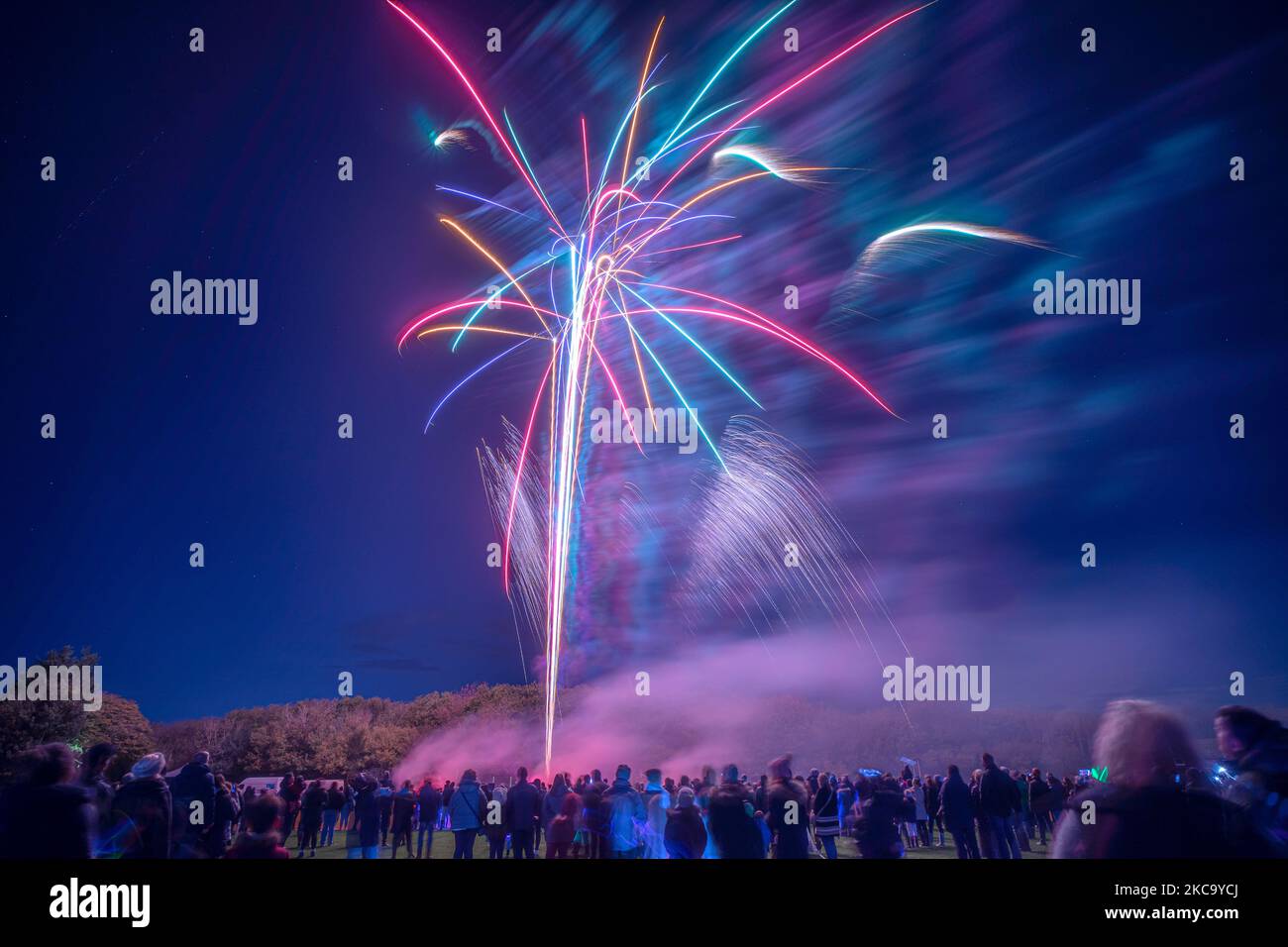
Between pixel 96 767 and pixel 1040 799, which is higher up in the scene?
pixel 96 767

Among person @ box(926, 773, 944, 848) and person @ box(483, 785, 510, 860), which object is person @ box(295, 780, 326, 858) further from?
person @ box(926, 773, 944, 848)

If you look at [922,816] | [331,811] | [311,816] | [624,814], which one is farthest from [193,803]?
[922,816]

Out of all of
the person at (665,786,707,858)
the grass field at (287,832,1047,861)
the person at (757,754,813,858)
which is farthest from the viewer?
the grass field at (287,832,1047,861)

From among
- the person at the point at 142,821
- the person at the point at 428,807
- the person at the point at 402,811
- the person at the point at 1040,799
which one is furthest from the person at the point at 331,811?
the person at the point at 1040,799

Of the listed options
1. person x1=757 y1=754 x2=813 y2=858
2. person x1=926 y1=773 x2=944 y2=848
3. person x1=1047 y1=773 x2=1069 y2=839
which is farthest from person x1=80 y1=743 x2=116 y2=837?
person x1=1047 y1=773 x2=1069 y2=839

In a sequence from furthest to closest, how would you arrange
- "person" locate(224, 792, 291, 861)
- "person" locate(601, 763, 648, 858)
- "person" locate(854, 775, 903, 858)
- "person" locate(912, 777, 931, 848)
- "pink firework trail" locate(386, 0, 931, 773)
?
"person" locate(912, 777, 931, 848) < "pink firework trail" locate(386, 0, 931, 773) < "person" locate(601, 763, 648, 858) < "person" locate(854, 775, 903, 858) < "person" locate(224, 792, 291, 861)

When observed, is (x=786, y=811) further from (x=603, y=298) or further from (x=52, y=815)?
(x=52, y=815)
